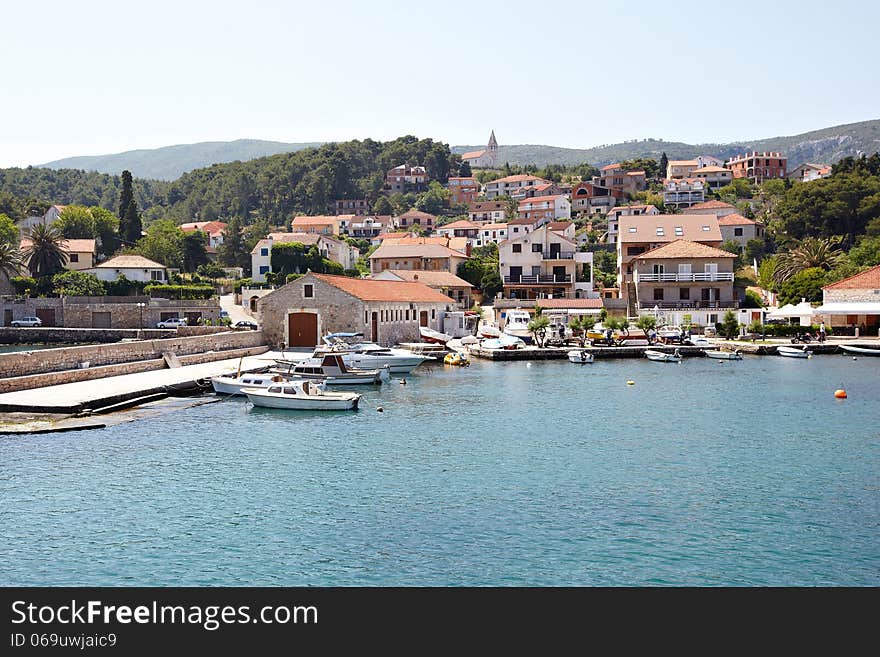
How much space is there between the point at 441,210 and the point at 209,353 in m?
134

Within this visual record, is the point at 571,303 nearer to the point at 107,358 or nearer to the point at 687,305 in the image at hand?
the point at 687,305

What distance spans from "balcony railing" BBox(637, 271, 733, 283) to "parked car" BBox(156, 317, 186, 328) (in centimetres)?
4130

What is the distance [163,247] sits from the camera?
103 m

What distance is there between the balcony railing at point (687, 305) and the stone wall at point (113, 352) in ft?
122

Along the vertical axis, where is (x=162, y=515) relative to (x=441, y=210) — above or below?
below

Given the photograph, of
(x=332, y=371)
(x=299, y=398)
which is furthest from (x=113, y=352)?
(x=299, y=398)

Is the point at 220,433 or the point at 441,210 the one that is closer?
the point at 220,433

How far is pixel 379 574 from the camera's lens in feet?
50.5

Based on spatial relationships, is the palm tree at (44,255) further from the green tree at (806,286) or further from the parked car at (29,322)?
the green tree at (806,286)

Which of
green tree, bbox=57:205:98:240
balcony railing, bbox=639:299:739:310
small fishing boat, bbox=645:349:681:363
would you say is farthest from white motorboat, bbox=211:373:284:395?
green tree, bbox=57:205:98:240
